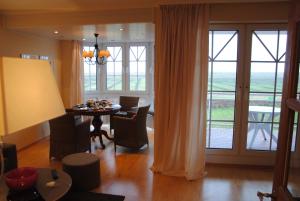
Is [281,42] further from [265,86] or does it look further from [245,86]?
[245,86]

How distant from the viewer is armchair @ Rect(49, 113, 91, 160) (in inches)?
160

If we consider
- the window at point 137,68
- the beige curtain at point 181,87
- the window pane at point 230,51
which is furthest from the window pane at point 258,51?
the window at point 137,68

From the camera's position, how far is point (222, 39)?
3.87 metres

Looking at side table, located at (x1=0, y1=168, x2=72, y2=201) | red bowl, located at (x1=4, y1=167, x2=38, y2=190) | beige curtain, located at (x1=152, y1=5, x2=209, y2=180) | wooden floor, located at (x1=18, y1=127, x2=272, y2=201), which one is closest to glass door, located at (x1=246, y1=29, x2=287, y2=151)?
wooden floor, located at (x1=18, y1=127, x2=272, y2=201)

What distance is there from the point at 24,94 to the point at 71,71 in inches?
204

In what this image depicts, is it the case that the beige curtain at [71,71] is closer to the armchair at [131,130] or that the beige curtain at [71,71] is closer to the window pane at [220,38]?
the armchair at [131,130]

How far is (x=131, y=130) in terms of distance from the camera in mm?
4535

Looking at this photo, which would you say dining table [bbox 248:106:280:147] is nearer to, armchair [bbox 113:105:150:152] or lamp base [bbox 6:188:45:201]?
armchair [bbox 113:105:150:152]

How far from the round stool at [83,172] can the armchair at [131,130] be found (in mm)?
1306

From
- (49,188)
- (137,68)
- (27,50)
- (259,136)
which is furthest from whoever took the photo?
(137,68)

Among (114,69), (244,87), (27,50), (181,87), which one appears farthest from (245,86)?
(27,50)

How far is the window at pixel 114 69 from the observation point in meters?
6.80

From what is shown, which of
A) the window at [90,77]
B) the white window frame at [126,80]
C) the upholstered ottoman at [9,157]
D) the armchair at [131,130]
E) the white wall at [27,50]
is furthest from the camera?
the window at [90,77]

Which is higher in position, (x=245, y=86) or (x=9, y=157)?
(x=245, y=86)
